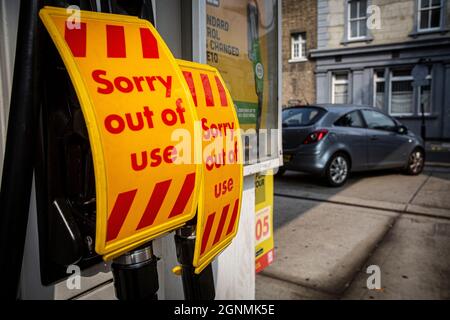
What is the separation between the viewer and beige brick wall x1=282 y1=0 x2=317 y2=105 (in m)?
19.0

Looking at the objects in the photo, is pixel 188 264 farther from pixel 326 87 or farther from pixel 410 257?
pixel 326 87

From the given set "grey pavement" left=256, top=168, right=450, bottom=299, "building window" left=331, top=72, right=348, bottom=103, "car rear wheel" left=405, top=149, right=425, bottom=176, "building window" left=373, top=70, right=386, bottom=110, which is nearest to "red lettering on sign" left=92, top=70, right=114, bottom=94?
"grey pavement" left=256, top=168, right=450, bottom=299

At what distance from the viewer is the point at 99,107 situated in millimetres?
750

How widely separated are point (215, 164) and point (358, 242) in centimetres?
347

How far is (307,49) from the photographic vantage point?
19.4 metres

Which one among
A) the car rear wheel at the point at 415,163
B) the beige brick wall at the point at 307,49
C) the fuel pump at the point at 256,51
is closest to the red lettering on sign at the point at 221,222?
the fuel pump at the point at 256,51

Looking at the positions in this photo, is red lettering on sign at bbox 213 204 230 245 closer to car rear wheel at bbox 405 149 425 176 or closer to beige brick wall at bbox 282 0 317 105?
car rear wheel at bbox 405 149 425 176

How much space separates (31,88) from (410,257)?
12.4ft

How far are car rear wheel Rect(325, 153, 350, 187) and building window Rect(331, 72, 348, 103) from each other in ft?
40.3

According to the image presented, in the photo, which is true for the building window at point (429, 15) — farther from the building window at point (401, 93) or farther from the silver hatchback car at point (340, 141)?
the silver hatchback car at point (340, 141)

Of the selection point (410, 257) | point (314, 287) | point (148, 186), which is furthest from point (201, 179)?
point (410, 257)

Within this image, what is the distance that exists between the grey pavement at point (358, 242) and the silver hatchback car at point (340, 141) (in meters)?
0.48

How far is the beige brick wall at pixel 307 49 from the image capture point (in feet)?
62.5

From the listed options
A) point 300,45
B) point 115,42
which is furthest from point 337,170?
point 300,45
